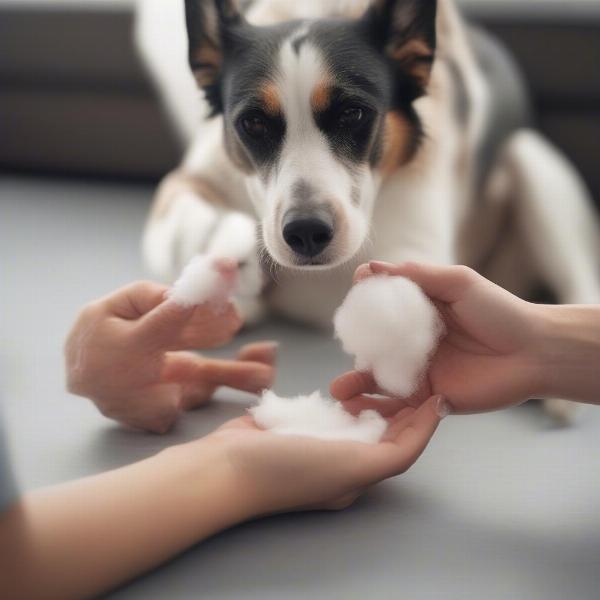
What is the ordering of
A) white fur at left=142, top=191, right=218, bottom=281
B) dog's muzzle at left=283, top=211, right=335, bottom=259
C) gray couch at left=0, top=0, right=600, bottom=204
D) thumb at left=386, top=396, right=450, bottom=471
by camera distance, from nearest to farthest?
thumb at left=386, top=396, right=450, bottom=471 < dog's muzzle at left=283, top=211, right=335, bottom=259 < white fur at left=142, top=191, right=218, bottom=281 < gray couch at left=0, top=0, right=600, bottom=204

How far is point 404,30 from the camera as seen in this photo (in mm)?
1025

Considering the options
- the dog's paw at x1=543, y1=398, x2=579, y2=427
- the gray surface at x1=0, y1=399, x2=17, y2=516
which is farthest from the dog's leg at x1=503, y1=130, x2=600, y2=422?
the gray surface at x1=0, y1=399, x2=17, y2=516

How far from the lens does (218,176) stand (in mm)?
1237

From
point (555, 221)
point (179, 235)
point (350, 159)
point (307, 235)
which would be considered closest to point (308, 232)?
point (307, 235)

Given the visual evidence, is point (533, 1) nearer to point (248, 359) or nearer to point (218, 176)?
point (218, 176)

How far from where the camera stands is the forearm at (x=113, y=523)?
0.66 metres

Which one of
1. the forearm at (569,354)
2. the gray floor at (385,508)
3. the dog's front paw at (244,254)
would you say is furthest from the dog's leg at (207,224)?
the forearm at (569,354)

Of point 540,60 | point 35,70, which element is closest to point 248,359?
point 540,60

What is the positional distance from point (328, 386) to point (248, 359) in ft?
0.44

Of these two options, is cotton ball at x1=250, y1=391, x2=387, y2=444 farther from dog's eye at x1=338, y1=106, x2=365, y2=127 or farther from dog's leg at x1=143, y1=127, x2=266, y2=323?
dog's eye at x1=338, y1=106, x2=365, y2=127

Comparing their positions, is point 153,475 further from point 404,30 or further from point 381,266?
point 404,30

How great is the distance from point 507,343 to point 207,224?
21.1 inches

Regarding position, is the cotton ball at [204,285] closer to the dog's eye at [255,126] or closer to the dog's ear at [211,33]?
the dog's eye at [255,126]

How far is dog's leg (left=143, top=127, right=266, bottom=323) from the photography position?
41.5 inches
